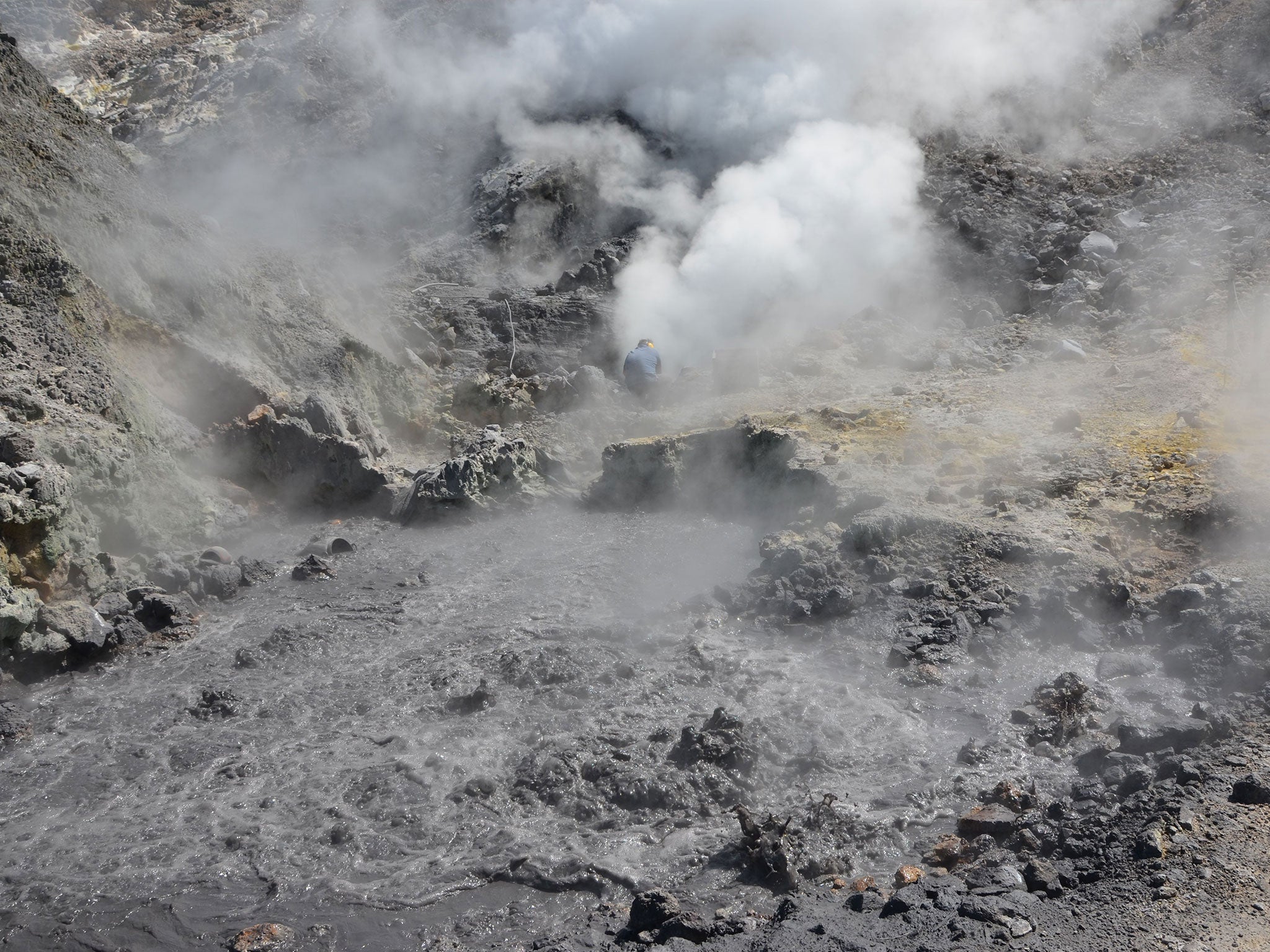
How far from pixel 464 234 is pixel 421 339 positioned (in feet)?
7.54

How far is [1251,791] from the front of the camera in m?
3.84

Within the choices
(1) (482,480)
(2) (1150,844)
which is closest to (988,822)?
(2) (1150,844)

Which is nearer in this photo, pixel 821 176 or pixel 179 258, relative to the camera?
pixel 179 258

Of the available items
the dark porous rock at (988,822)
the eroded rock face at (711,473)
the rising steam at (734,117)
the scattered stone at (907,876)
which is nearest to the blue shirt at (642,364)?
the rising steam at (734,117)

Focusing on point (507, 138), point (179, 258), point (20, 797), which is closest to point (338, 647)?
point (20, 797)

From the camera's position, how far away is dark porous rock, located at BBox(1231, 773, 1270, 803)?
3.83 metres

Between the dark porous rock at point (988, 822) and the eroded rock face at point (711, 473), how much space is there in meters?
3.54

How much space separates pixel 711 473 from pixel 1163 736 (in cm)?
435

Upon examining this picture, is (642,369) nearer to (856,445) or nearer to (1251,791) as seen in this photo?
(856,445)

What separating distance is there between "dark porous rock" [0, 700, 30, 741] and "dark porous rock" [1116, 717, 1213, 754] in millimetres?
5707

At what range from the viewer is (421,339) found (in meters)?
11.1

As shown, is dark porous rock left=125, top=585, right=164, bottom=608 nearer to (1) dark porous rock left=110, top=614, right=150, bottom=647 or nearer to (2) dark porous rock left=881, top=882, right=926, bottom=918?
(1) dark porous rock left=110, top=614, right=150, bottom=647

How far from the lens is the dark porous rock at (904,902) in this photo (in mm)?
3455

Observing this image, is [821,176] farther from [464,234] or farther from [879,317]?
[464,234]
